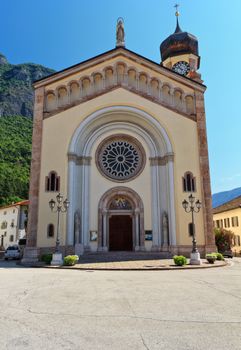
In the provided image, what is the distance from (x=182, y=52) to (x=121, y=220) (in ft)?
69.1

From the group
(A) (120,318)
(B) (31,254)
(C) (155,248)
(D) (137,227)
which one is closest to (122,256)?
(C) (155,248)

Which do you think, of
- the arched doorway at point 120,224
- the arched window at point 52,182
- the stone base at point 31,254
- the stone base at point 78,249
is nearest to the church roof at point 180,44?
the arched doorway at point 120,224

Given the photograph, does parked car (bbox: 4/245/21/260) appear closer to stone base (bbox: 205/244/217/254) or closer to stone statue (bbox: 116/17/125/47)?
stone base (bbox: 205/244/217/254)

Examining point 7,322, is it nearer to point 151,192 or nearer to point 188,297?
point 188,297

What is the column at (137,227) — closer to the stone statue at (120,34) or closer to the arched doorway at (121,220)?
the arched doorway at (121,220)

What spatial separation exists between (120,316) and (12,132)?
94193 mm

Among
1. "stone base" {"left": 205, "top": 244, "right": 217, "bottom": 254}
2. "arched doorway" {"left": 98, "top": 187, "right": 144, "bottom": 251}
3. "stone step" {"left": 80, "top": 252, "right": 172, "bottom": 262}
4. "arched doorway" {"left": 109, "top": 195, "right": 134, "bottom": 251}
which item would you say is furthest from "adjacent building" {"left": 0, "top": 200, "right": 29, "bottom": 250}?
"stone base" {"left": 205, "top": 244, "right": 217, "bottom": 254}

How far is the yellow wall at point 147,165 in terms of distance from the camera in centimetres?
2417

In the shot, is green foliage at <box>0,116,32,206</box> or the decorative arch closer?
the decorative arch

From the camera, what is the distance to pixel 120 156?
2700 centimetres

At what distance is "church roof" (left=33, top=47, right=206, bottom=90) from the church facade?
8 cm

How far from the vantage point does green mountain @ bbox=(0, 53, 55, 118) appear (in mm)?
116938

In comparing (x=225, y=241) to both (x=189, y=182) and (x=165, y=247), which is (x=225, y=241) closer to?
(x=189, y=182)

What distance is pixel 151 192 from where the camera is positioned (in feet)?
84.8
